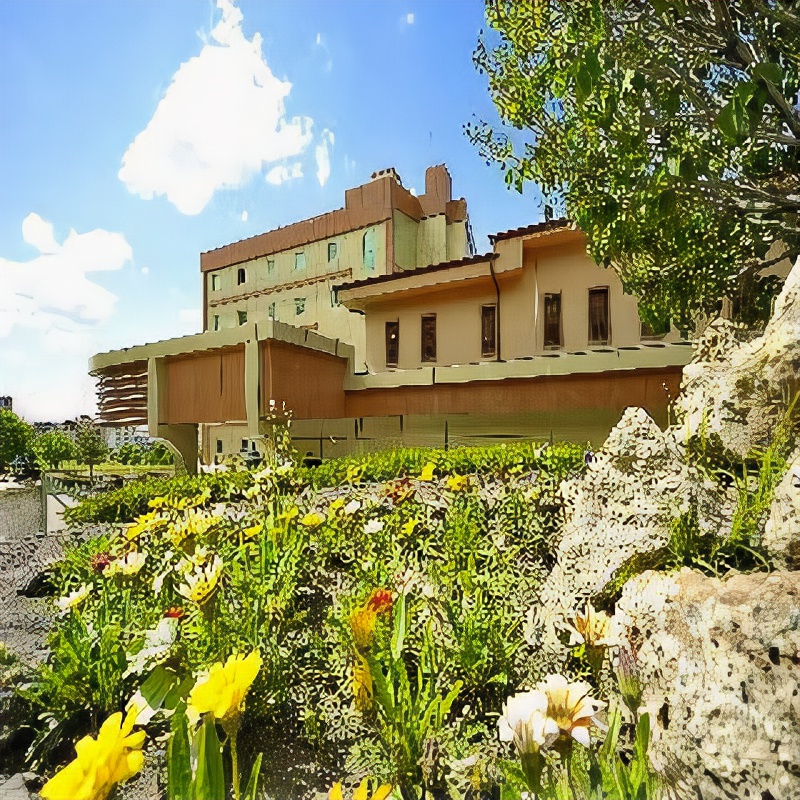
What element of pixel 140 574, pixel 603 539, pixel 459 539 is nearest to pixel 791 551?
pixel 603 539

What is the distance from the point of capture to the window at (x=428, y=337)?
38.0ft

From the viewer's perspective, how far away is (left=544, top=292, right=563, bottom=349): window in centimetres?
1027

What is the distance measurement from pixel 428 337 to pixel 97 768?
1098 centimetres

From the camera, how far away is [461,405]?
325 inches

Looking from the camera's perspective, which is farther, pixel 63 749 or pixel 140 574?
pixel 140 574

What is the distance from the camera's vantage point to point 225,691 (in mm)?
1227

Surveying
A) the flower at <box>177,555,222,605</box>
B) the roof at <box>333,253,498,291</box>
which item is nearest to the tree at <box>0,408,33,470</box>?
the roof at <box>333,253,498,291</box>

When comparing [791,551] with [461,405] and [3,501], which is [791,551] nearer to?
[461,405]

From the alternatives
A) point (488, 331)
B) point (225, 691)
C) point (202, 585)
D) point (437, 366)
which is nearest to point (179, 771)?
point (225, 691)

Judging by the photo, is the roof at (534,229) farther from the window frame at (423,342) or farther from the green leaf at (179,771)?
the green leaf at (179,771)

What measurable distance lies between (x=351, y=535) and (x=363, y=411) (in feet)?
19.0

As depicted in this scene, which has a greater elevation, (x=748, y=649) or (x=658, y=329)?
(x=658, y=329)

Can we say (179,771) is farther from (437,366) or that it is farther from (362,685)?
(437,366)

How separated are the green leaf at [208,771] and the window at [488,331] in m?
10.1
